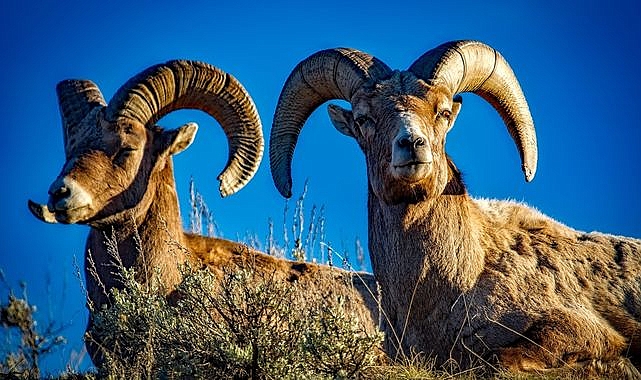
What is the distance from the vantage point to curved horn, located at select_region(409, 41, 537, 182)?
8906 millimetres

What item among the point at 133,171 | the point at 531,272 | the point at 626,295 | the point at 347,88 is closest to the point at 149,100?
the point at 133,171

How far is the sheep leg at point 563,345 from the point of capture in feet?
25.5

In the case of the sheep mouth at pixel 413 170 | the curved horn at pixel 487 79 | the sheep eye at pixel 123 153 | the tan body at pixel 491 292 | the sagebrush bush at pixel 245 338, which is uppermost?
the curved horn at pixel 487 79

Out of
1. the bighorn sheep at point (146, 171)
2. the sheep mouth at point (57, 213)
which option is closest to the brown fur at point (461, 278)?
the bighorn sheep at point (146, 171)

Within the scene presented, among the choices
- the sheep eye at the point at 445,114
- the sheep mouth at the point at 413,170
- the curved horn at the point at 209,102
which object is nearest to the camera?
the sheep mouth at the point at 413,170

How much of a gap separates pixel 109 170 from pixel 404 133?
395 centimetres

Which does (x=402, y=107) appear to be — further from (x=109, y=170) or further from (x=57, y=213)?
(x=57, y=213)

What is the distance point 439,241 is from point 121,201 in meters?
3.83

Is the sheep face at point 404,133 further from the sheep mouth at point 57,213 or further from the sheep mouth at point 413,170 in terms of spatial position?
the sheep mouth at point 57,213

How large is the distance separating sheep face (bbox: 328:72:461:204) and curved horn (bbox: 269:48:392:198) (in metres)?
0.27

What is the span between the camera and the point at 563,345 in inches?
311

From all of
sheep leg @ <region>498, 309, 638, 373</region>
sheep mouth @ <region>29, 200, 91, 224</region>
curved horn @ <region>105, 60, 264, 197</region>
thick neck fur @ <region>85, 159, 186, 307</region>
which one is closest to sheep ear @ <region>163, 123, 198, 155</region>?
curved horn @ <region>105, 60, 264, 197</region>

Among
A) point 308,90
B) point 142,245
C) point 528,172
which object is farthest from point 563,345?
point 142,245

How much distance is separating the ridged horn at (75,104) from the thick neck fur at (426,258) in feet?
13.3
